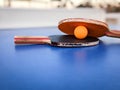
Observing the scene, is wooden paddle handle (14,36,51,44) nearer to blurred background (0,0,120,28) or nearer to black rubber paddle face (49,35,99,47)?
black rubber paddle face (49,35,99,47)

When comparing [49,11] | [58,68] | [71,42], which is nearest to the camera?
[58,68]

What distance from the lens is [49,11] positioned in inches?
76.5

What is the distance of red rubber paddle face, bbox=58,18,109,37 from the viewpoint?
1.02 meters

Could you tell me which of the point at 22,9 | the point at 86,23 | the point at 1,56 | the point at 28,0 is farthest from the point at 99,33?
the point at 28,0

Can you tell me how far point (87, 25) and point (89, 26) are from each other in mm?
13

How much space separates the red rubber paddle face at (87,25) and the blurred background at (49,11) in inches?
32.0

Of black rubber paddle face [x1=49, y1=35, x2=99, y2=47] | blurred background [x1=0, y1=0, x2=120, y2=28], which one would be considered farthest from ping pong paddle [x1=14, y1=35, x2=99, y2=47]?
blurred background [x1=0, y1=0, x2=120, y2=28]

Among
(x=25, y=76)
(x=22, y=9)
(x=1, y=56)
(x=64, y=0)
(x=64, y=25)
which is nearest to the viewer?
(x=25, y=76)

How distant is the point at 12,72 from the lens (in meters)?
0.62

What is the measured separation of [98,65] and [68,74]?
0.48 feet

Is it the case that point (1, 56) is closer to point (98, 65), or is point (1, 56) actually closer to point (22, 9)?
point (98, 65)

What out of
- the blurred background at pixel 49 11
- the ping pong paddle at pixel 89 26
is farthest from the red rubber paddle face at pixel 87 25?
the blurred background at pixel 49 11

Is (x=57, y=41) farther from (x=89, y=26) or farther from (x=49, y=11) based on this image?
(x=49, y=11)

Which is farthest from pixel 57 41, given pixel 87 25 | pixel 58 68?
pixel 58 68
